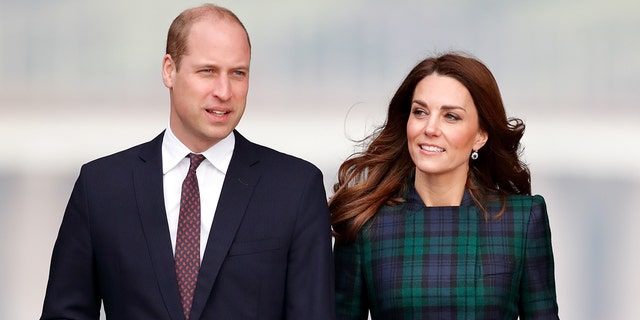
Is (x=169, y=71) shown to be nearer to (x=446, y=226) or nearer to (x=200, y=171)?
(x=200, y=171)

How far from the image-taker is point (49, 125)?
18.8 ft

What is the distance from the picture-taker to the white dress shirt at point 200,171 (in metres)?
3.70

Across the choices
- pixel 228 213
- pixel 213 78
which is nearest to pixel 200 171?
pixel 228 213

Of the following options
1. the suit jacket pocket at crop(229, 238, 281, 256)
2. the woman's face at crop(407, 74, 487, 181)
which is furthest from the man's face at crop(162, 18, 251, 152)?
the woman's face at crop(407, 74, 487, 181)

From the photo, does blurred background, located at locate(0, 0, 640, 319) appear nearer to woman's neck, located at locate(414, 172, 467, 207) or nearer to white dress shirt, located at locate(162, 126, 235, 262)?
woman's neck, located at locate(414, 172, 467, 207)

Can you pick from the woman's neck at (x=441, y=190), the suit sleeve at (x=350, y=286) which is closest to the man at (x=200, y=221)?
the suit sleeve at (x=350, y=286)

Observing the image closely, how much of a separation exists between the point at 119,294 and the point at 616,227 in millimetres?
2523

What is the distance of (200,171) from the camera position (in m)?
3.72

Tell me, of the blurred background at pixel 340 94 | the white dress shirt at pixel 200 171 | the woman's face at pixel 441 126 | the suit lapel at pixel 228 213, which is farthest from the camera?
the blurred background at pixel 340 94

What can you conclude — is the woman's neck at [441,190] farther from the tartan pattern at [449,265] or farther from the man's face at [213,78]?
the man's face at [213,78]

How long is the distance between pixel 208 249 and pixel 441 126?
0.76 metres

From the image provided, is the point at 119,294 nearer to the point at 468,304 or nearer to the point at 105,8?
the point at 468,304

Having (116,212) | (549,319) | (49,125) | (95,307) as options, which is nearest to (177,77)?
(116,212)

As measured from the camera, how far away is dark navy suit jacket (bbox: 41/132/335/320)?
11.9 ft
